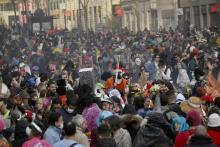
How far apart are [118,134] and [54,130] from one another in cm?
84

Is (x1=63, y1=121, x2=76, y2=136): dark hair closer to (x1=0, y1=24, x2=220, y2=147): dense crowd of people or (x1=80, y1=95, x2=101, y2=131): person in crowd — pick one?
(x1=0, y1=24, x2=220, y2=147): dense crowd of people

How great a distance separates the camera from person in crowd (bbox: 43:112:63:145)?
10008 mm

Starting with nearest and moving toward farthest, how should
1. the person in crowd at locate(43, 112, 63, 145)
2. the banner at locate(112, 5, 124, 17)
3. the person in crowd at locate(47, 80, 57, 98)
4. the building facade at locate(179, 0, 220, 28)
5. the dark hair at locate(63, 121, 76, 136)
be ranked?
the dark hair at locate(63, 121, 76, 136), the person in crowd at locate(43, 112, 63, 145), the person in crowd at locate(47, 80, 57, 98), the building facade at locate(179, 0, 220, 28), the banner at locate(112, 5, 124, 17)

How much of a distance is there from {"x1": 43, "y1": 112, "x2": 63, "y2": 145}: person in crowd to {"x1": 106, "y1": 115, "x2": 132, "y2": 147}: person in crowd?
Result: 2.13 ft

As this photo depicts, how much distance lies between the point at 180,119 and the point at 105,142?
5.95 feet

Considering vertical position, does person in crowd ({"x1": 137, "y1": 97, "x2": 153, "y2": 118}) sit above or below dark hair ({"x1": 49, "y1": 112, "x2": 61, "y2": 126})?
below

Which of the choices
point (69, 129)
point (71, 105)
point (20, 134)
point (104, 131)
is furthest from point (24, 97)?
point (69, 129)

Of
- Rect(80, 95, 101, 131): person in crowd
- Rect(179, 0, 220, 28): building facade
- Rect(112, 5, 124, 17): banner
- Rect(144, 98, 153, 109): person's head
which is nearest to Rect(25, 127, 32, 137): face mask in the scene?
Rect(80, 95, 101, 131): person in crowd

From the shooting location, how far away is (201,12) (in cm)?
5644

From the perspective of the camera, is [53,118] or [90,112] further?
[90,112]

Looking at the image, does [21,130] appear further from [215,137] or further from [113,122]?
[215,137]

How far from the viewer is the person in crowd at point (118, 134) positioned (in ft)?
32.0

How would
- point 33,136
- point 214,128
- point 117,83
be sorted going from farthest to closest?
point 117,83 < point 214,128 < point 33,136

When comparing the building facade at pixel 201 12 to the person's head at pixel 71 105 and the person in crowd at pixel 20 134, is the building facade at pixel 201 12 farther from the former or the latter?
the person in crowd at pixel 20 134
